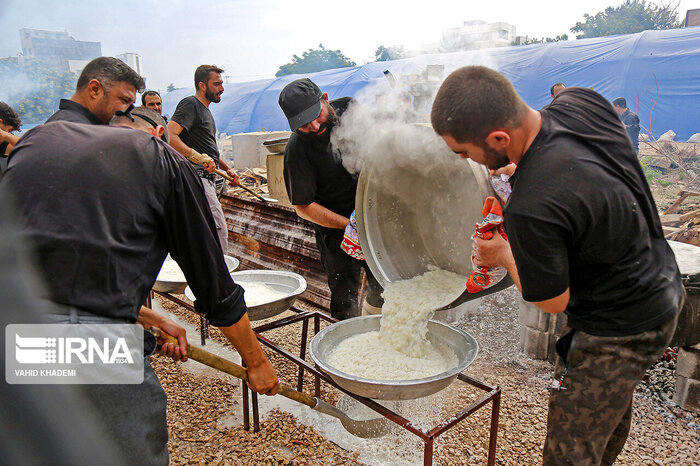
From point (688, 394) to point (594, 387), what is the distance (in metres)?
2.08

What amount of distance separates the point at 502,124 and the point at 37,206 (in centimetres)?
162

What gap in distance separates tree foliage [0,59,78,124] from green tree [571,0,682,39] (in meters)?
34.7

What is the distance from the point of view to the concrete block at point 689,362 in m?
3.07

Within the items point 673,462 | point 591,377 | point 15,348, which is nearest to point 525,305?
point 673,462

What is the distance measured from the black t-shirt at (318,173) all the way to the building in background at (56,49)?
14270 millimetres

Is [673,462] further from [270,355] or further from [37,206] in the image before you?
[37,206]

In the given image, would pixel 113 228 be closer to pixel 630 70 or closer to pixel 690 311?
pixel 690 311

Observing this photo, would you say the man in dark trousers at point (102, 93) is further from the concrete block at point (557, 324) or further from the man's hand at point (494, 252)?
the concrete block at point (557, 324)

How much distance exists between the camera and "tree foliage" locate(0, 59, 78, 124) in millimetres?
13344

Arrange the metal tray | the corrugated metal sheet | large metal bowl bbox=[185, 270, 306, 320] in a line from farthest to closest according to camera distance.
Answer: the metal tray, the corrugated metal sheet, large metal bowl bbox=[185, 270, 306, 320]

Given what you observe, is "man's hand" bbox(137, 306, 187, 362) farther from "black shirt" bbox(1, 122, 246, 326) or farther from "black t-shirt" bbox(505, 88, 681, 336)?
"black t-shirt" bbox(505, 88, 681, 336)

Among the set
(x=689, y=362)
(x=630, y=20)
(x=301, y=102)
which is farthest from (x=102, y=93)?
(x=630, y=20)

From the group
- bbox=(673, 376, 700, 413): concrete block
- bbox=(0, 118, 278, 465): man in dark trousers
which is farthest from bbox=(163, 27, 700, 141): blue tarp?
bbox=(0, 118, 278, 465): man in dark trousers

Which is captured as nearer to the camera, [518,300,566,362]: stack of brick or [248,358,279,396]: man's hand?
[248,358,279,396]: man's hand
